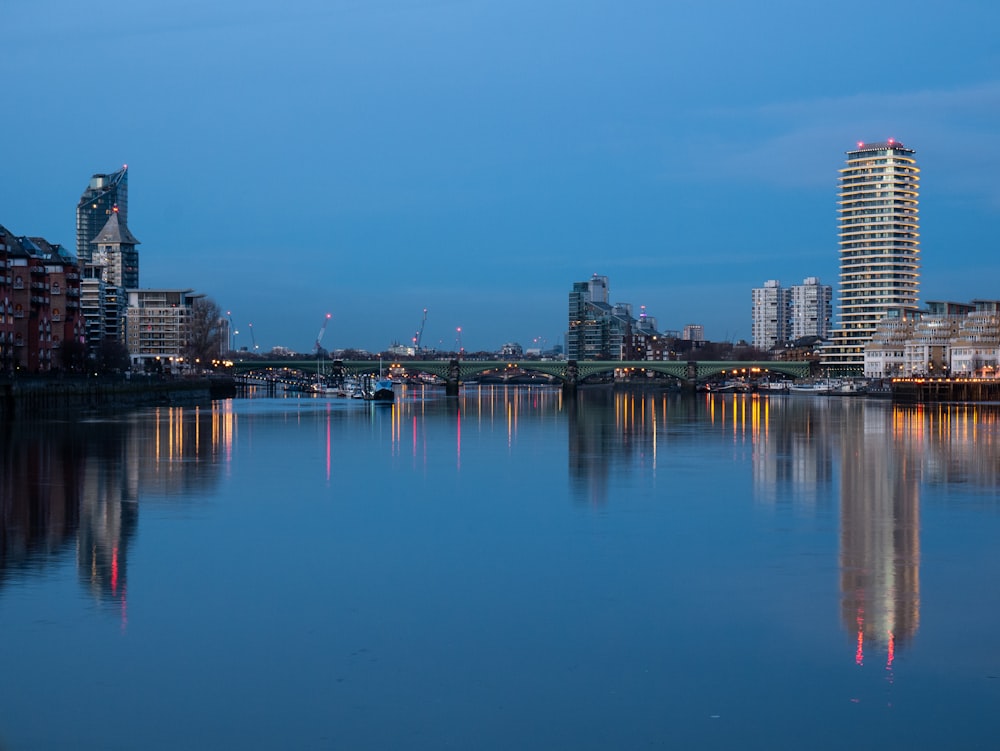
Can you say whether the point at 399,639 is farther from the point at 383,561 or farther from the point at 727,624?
the point at 383,561

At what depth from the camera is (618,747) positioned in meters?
12.5

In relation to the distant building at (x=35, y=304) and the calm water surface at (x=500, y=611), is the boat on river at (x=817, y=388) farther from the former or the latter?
the calm water surface at (x=500, y=611)

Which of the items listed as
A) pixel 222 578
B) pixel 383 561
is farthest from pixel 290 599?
pixel 383 561

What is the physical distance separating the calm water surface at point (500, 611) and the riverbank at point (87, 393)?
47564 millimetres

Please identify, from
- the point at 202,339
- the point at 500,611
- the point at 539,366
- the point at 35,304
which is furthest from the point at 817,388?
the point at 500,611

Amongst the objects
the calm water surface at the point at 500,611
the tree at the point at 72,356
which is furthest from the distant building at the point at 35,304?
the calm water surface at the point at 500,611

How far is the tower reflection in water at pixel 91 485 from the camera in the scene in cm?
2259

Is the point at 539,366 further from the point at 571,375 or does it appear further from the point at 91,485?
the point at 91,485

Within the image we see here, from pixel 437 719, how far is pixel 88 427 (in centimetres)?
6203

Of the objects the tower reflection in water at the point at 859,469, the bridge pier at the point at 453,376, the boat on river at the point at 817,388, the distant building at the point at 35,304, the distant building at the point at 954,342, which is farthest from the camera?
the boat on river at the point at 817,388

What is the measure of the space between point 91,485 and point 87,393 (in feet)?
233

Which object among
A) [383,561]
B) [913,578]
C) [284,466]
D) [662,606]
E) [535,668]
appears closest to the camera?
[535,668]

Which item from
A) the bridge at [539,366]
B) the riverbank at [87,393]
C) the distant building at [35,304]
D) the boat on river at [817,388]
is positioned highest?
the distant building at [35,304]

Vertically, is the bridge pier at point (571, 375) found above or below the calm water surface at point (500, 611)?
above
